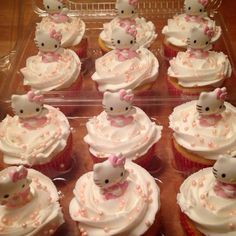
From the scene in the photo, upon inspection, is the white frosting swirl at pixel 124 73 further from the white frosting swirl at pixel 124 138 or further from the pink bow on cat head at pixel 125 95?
the pink bow on cat head at pixel 125 95

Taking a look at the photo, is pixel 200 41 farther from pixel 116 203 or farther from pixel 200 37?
pixel 116 203

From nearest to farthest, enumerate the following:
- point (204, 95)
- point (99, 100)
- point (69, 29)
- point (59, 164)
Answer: point (204, 95)
point (59, 164)
point (99, 100)
point (69, 29)

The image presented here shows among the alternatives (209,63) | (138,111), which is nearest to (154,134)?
(138,111)

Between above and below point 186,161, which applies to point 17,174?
above

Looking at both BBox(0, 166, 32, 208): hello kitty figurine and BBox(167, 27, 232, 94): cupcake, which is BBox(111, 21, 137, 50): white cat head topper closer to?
BBox(167, 27, 232, 94): cupcake

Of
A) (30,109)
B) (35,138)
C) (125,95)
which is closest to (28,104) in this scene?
(30,109)

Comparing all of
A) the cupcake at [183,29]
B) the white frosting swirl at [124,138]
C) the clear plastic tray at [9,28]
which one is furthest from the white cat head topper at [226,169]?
the clear plastic tray at [9,28]
